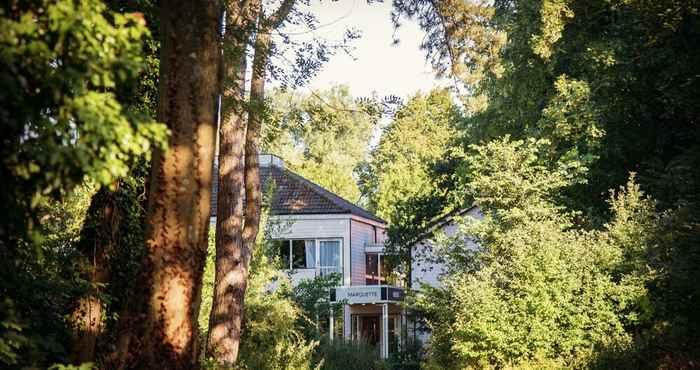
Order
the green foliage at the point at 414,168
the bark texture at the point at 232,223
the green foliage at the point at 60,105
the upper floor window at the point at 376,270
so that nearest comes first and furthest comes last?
the green foliage at the point at 60,105 < the bark texture at the point at 232,223 < the green foliage at the point at 414,168 < the upper floor window at the point at 376,270

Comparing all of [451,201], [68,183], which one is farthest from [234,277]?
[451,201]

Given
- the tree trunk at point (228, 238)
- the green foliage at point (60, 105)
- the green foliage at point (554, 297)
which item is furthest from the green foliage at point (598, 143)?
the green foliage at point (60, 105)

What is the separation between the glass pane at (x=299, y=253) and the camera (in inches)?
1729

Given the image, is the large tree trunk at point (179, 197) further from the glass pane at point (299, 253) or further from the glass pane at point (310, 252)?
the glass pane at point (299, 253)

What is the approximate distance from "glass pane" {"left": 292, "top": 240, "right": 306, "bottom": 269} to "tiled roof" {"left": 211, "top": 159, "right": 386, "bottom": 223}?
4.95 ft

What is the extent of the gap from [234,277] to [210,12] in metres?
8.37

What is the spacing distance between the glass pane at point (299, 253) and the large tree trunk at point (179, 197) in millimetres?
36641

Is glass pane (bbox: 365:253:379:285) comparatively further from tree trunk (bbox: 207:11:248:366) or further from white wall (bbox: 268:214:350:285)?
tree trunk (bbox: 207:11:248:366)

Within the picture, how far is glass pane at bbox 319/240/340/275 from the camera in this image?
43719 mm

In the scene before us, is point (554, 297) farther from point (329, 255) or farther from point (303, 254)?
point (303, 254)

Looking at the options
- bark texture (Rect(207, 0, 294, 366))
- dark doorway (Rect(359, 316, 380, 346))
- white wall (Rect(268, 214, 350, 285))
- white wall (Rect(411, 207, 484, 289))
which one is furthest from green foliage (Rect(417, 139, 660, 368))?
dark doorway (Rect(359, 316, 380, 346))

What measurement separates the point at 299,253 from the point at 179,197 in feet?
122

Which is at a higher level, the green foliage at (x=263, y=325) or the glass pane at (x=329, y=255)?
the glass pane at (x=329, y=255)

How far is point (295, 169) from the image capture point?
19891mm
